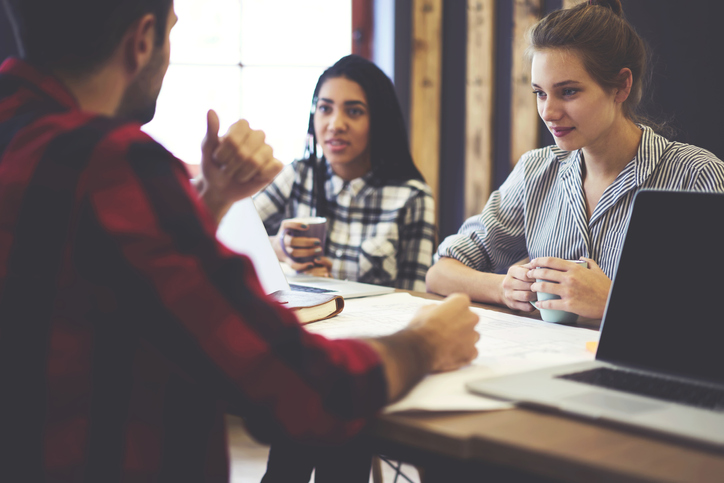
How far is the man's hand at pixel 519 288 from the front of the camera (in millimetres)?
1213

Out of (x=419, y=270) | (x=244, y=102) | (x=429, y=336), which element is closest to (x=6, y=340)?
(x=429, y=336)

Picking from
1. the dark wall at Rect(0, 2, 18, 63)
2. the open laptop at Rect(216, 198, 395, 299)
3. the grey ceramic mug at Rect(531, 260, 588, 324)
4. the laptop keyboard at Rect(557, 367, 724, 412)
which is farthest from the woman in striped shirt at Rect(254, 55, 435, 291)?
the laptop keyboard at Rect(557, 367, 724, 412)

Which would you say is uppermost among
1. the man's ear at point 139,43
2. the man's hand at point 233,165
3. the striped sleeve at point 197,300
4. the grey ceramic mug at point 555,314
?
the man's ear at point 139,43

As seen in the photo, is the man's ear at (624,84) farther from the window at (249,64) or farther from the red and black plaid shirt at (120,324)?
the window at (249,64)

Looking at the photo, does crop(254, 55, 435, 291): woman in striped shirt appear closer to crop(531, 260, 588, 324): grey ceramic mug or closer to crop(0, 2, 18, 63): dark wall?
crop(531, 260, 588, 324): grey ceramic mug

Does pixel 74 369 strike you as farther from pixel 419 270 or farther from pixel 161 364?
pixel 419 270

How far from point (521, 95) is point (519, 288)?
5.57 ft

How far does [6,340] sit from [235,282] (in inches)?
8.3

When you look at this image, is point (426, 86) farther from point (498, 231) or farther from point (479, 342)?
point (479, 342)

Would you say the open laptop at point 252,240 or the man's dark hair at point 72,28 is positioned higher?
the man's dark hair at point 72,28

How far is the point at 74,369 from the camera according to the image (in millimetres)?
559

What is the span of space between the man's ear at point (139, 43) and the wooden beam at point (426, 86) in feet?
7.59

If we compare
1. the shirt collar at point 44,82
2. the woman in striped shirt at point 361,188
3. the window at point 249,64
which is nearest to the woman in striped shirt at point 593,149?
the woman in striped shirt at point 361,188

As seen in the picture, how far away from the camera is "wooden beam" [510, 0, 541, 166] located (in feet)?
8.77
